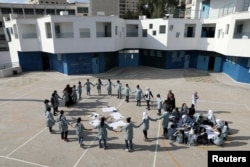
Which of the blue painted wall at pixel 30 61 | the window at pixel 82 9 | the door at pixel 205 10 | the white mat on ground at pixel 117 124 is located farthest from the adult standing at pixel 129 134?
the window at pixel 82 9

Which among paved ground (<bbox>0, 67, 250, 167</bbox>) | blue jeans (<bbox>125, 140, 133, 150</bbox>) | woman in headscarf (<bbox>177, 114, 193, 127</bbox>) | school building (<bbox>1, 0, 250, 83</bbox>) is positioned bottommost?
paved ground (<bbox>0, 67, 250, 167</bbox>)

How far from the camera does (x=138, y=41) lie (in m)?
29.8

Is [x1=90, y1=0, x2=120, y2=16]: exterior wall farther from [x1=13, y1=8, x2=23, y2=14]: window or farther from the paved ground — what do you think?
[x1=13, y1=8, x2=23, y2=14]: window

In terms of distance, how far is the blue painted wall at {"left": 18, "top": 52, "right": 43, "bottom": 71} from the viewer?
27.8 m

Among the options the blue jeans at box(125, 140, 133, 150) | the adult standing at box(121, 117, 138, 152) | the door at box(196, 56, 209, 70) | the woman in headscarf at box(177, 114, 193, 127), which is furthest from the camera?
the door at box(196, 56, 209, 70)

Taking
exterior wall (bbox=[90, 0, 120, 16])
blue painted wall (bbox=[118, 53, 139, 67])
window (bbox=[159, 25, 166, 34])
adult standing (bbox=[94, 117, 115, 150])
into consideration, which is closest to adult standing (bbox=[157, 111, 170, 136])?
adult standing (bbox=[94, 117, 115, 150])

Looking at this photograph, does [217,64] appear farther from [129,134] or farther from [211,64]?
[129,134]

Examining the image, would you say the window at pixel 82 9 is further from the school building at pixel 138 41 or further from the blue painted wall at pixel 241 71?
the blue painted wall at pixel 241 71

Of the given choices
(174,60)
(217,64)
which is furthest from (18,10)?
(217,64)

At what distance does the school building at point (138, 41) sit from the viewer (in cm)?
2216

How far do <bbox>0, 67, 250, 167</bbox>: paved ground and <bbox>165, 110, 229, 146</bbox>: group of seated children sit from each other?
0.36 meters

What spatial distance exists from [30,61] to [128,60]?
14.5 m

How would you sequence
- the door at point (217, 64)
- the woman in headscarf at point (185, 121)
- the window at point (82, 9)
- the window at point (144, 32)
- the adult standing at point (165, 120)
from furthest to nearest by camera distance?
the window at point (82, 9), the window at point (144, 32), the door at point (217, 64), the woman in headscarf at point (185, 121), the adult standing at point (165, 120)

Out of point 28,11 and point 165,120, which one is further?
point 28,11
